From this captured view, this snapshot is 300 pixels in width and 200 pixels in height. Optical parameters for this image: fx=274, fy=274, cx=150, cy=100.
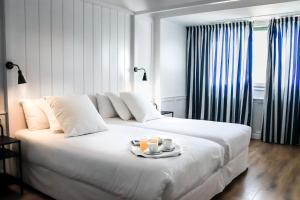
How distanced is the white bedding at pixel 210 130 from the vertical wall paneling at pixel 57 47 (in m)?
0.81

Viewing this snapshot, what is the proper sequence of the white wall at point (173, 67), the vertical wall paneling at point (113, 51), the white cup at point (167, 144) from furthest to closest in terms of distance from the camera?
the white wall at point (173, 67) < the vertical wall paneling at point (113, 51) < the white cup at point (167, 144)

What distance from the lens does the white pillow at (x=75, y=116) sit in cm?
277

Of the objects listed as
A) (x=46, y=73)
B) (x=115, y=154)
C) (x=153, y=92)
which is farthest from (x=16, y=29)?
(x=153, y=92)

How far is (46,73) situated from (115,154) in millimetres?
1601

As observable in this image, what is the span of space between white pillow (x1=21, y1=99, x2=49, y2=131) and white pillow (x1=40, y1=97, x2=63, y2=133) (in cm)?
5

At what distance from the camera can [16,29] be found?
115 inches

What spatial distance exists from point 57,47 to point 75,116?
1006 mm

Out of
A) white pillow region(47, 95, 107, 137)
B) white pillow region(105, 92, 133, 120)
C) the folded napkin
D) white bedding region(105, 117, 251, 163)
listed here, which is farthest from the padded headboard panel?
the folded napkin

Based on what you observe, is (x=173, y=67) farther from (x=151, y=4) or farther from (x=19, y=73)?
(x=19, y=73)

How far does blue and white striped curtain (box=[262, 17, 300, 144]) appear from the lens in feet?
15.0

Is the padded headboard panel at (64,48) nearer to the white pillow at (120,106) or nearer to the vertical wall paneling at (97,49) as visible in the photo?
the vertical wall paneling at (97,49)

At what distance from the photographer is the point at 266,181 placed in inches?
120

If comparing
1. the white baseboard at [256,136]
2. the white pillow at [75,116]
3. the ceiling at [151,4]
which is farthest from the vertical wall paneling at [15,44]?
the white baseboard at [256,136]

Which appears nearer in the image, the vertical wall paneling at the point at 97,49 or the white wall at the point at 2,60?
the white wall at the point at 2,60
